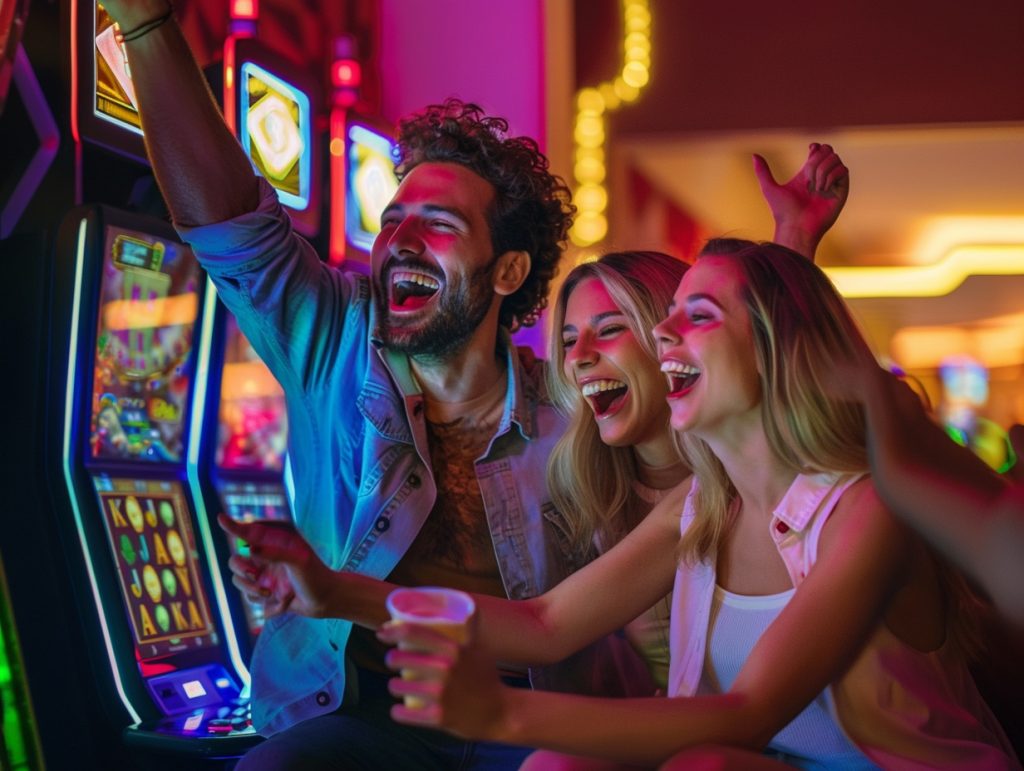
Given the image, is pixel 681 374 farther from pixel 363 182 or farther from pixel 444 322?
pixel 363 182

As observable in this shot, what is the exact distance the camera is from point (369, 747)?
69.1 inches

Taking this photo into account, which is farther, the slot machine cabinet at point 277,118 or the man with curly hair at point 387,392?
the slot machine cabinet at point 277,118

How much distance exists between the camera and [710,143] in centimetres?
478

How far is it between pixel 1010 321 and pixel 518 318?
10.3 feet

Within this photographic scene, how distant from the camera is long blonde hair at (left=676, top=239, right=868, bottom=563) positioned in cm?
148

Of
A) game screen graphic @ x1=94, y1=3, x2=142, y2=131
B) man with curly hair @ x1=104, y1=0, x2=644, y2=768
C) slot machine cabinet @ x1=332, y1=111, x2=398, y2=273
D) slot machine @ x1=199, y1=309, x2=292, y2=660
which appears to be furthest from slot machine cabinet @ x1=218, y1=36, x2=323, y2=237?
man with curly hair @ x1=104, y1=0, x2=644, y2=768

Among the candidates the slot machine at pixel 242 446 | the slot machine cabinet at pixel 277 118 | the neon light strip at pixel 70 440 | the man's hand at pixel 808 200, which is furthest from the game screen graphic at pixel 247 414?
the man's hand at pixel 808 200

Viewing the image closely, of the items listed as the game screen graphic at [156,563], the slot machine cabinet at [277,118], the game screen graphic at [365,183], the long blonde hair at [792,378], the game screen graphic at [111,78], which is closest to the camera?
the long blonde hair at [792,378]

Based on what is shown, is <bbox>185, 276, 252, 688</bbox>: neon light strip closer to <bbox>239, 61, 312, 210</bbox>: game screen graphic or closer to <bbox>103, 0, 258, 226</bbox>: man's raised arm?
<bbox>239, 61, 312, 210</bbox>: game screen graphic

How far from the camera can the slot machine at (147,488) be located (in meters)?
2.30

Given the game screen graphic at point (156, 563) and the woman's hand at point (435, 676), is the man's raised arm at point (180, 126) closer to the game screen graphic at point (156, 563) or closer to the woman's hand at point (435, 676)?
the game screen graphic at point (156, 563)

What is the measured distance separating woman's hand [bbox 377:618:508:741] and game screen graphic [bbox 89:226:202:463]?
1550 millimetres

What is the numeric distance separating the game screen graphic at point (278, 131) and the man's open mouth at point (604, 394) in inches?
69.3

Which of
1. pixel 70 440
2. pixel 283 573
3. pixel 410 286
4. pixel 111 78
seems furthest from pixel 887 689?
pixel 111 78
